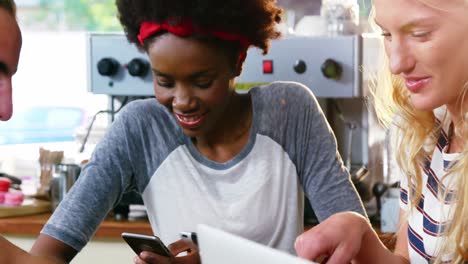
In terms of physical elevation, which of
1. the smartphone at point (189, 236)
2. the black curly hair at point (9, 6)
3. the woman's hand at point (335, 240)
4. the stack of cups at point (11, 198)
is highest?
the black curly hair at point (9, 6)

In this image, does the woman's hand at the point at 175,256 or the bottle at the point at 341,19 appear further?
the bottle at the point at 341,19

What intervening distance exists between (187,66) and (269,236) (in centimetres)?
39

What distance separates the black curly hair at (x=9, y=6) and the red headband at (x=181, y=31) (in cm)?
58

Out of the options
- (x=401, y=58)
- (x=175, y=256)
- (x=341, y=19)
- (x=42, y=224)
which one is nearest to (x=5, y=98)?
(x=401, y=58)

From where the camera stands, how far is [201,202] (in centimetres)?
185

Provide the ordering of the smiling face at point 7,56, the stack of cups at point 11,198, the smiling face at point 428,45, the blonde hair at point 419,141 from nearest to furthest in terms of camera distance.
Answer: the smiling face at point 7,56 → the smiling face at point 428,45 → the blonde hair at point 419,141 → the stack of cups at point 11,198

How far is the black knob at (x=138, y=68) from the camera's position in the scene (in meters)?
2.89

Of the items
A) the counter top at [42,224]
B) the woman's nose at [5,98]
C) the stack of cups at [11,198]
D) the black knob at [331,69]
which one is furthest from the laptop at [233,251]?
the stack of cups at [11,198]

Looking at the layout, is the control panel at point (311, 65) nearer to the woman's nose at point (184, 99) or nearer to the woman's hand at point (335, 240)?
the woman's nose at point (184, 99)

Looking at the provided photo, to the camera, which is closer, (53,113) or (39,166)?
(39,166)

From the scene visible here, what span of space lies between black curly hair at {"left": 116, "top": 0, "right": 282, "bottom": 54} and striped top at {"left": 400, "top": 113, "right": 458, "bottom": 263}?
1.55 ft

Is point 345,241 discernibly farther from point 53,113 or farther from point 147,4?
point 53,113

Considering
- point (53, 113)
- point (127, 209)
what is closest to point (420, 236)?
point (127, 209)

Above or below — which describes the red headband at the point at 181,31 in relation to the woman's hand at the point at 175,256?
Answer: above
